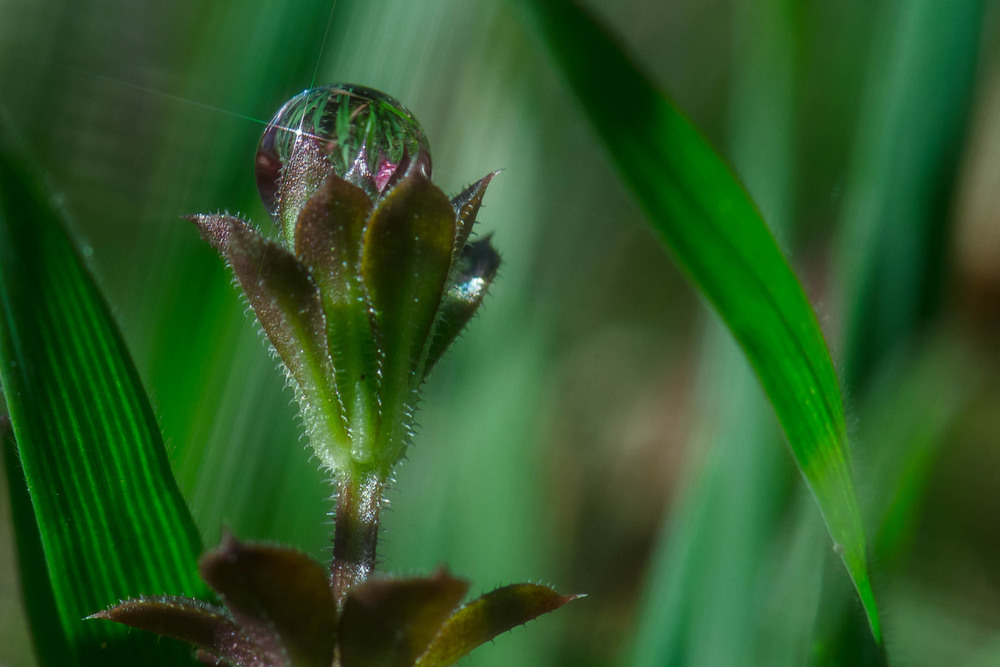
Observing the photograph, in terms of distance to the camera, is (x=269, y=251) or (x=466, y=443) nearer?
(x=269, y=251)

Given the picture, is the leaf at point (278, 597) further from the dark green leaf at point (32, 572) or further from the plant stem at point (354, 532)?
the dark green leaf at point (32, 572)

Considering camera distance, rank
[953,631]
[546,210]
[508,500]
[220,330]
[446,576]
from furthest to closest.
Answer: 1. [546,210]
2. [953,631]
3. [508,500]
4. [220,330]
5. [446,576]

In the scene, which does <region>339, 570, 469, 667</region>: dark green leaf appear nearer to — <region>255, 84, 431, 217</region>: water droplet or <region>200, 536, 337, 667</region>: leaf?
<region>200, 536, 337, 667</region>: leaf

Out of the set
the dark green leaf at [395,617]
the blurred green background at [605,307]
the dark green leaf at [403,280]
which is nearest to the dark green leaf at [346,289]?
the dark green leaf at [403,280]

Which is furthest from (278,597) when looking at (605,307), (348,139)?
(605,307)

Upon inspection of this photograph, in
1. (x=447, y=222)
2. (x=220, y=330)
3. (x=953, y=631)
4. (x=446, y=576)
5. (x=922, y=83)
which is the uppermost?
(x=922, y=83)

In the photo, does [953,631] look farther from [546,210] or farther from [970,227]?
[546,210]

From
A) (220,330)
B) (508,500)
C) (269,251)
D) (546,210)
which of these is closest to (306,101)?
(269,251)
